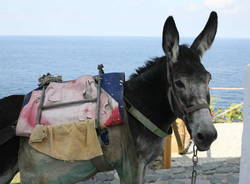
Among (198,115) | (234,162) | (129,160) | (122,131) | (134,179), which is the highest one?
(198,115)

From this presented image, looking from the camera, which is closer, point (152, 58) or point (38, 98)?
point (38, 98)

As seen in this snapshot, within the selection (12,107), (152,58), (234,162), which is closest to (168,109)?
(152,58)

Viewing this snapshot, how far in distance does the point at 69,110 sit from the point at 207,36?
1241 mm

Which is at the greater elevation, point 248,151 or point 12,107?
point 12,107

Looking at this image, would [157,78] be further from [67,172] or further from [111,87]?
[67,172]

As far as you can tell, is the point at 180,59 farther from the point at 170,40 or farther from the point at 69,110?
the point at 69,110

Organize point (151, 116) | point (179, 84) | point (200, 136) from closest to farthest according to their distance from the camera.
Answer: point (200, 136)
point (179, 84)
point (151, 116)

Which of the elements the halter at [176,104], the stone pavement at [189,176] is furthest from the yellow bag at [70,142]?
the stone pavement at [189,176]

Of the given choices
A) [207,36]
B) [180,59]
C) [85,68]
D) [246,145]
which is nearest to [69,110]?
[180,59]

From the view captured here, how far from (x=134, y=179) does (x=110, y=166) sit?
0.22 metres

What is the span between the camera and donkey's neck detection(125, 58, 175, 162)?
282 cm

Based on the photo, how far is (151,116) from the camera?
286cm

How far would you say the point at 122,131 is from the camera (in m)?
2.73

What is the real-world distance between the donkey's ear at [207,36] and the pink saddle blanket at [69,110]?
789mm
